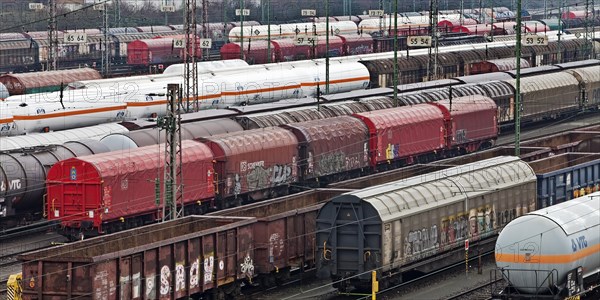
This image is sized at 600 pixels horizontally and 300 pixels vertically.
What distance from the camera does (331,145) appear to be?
54.0 metres

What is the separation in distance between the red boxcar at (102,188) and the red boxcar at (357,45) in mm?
78539

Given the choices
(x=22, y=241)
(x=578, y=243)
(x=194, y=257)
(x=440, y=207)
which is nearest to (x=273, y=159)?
(x=22, y=241)

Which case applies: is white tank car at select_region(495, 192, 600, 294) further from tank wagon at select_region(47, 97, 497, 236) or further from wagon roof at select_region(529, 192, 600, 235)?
tank wagon at select_region(47, 97, 497, 236)

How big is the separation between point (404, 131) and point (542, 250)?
2843 centimetres

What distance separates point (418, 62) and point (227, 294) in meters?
61.2

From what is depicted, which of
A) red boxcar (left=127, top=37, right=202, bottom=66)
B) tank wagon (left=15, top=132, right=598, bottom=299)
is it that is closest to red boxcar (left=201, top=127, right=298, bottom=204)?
tank wagon (left=15, top=132, right=598, bottom=299)

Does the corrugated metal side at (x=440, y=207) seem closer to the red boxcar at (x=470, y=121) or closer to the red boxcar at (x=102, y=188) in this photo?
the red boxcar at (x=102, y=188)

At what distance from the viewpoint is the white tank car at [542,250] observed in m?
30.4

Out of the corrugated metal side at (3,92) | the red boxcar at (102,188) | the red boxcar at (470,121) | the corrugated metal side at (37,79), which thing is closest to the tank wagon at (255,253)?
the red boxcar at (102,188)

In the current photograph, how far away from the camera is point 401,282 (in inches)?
1443

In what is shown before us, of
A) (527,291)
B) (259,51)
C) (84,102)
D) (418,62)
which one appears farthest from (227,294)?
(259,51)

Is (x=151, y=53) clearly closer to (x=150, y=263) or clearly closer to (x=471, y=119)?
(x=471, y=119)

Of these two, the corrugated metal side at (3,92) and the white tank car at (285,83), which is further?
the corrugated metal side at (3,92)

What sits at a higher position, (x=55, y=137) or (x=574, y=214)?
(x=574, y=214)
